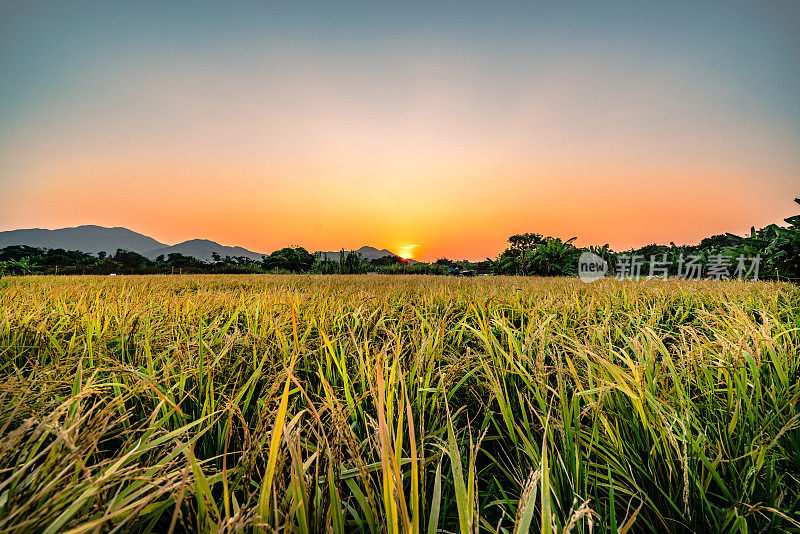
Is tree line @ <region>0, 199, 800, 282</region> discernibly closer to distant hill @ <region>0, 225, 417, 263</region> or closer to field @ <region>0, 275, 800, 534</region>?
field @ <region>0, 275, 800, 534</region>

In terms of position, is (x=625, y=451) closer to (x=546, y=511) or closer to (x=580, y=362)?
(x=580, y=362)

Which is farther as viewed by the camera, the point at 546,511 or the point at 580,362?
the point at 580,362

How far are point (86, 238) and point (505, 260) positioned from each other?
160410mm

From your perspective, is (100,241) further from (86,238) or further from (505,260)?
(505,260)

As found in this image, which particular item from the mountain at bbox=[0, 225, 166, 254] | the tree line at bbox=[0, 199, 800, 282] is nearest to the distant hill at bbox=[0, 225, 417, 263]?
the mountain at bbox=[0, 225, 166, 254]

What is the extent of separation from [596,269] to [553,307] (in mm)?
16654

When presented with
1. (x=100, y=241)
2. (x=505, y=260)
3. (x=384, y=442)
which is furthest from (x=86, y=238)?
(x=384, y=442)

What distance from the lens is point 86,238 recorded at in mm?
119812

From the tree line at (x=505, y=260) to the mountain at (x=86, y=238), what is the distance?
10344cm

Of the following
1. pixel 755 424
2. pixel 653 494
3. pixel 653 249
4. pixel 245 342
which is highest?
pixel 653 249

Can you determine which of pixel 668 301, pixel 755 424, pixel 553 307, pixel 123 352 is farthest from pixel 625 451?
pixel 668 301

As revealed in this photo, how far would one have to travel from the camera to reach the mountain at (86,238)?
105 meters

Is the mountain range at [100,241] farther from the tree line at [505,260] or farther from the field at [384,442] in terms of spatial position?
the field at [384,442]

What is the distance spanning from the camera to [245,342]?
4.88 feet
